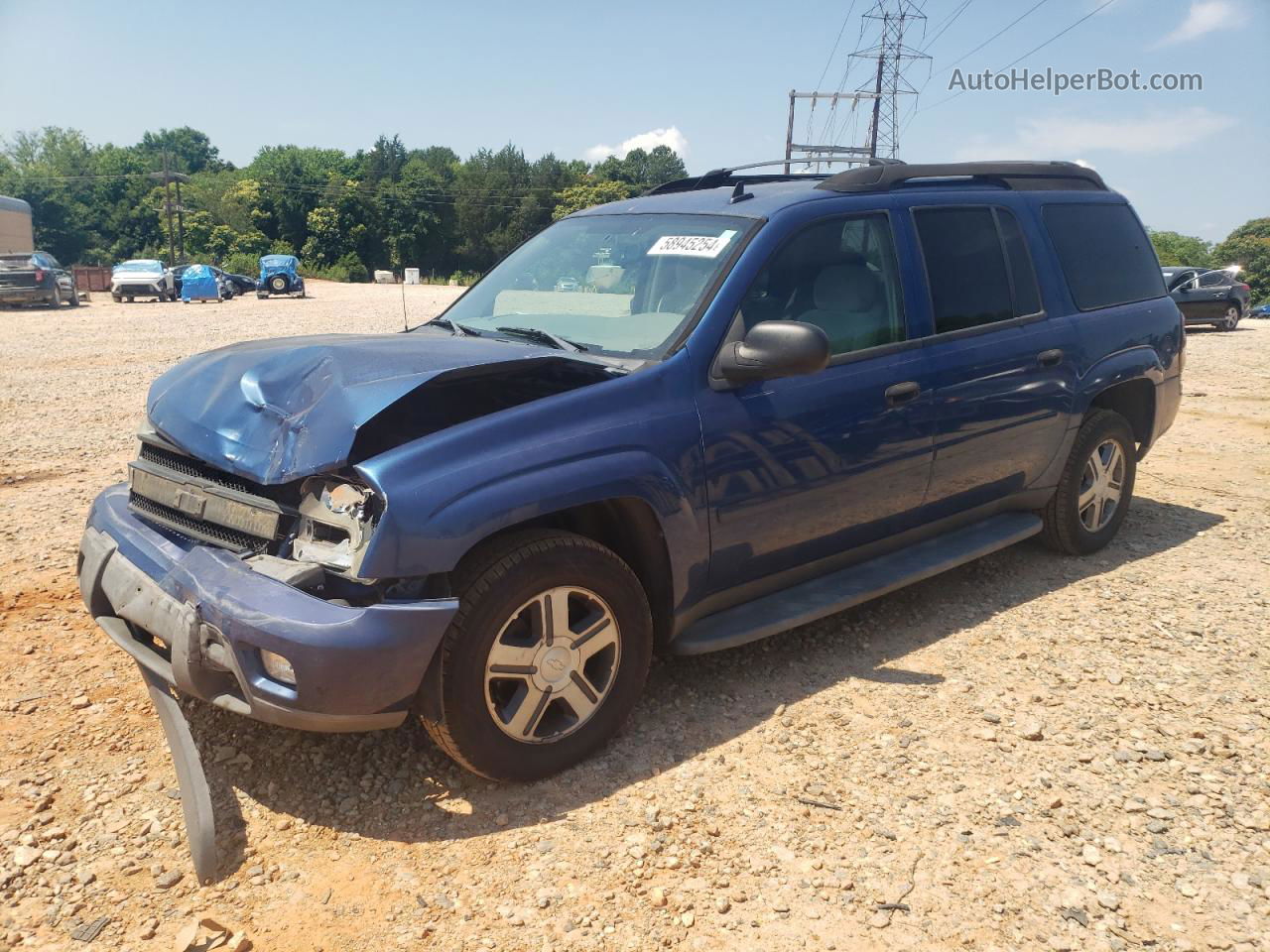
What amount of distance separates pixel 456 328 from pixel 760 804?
234 centimetres

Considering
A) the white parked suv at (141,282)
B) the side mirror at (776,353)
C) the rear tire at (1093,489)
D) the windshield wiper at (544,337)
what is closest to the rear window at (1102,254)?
the rear tire at (1093,489)

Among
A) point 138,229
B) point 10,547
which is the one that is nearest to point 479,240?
point 138,229

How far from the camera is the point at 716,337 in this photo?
3.33 metres

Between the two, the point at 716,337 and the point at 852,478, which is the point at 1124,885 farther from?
the point at 716,337

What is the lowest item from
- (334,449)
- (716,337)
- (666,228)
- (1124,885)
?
(1124,885)

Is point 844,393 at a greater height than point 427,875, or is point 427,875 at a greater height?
point 844,393

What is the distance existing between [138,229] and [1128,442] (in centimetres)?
9128

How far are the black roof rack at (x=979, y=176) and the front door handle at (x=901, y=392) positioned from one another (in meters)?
0.87

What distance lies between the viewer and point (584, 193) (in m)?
97.4

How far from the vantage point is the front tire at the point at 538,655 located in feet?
8.95

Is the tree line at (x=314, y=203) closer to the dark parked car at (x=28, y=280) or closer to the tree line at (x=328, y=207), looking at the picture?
the tree line at (x=328, y=207)

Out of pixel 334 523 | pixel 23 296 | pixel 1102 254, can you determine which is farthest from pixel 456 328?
pixel 23 296

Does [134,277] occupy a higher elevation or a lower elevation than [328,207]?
lower

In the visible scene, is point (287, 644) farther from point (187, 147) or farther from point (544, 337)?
A: point (187, 147)
